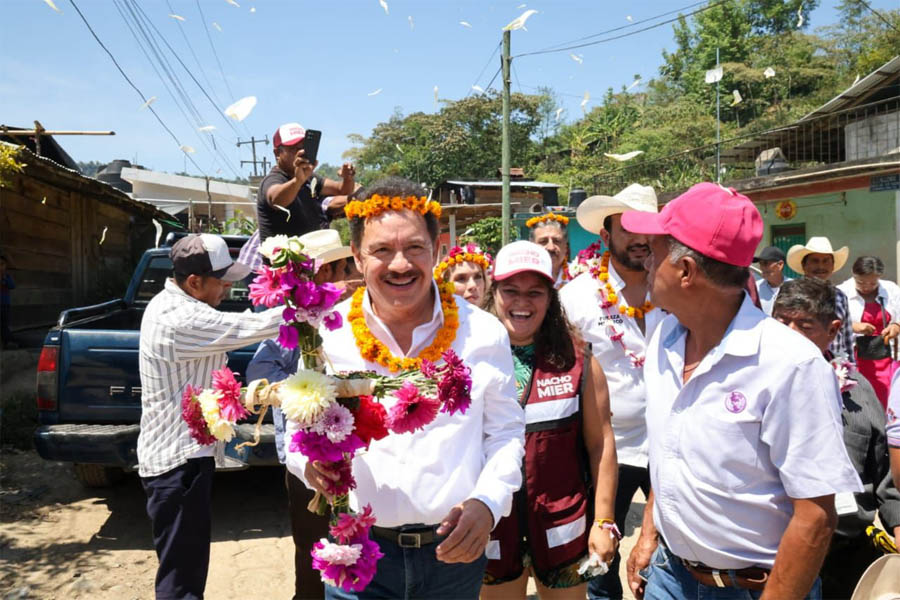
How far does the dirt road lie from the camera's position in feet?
13.1

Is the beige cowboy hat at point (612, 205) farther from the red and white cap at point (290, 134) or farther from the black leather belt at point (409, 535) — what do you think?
the black leather belt at point (409, 535)

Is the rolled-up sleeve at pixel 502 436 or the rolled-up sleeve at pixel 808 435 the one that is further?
the rolled-up sleeve at pixel 502 436

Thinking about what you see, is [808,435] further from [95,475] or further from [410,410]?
[95,475]

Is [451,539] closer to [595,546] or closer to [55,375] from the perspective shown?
[595,546]

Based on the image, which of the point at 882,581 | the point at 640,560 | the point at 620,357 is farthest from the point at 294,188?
the point at 882,581

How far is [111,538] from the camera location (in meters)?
4.69

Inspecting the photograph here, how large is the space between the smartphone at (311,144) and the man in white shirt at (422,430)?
78.5 inches

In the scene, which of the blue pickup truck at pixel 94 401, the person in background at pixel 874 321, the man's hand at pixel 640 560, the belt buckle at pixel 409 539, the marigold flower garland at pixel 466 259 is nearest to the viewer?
the belt buckle at pixel 409 539

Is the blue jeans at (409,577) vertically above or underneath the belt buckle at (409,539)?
underneath

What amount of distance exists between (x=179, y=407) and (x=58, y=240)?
10.0 meters

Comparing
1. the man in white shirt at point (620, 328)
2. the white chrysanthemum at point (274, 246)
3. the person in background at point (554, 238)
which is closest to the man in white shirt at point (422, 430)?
the white chrysanthemum at point (274, 246)

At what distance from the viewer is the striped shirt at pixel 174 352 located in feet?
10.3

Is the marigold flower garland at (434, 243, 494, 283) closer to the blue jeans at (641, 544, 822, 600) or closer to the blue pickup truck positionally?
the blue pickup truck

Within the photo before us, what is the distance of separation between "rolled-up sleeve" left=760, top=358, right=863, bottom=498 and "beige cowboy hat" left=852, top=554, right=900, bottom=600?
925mm
